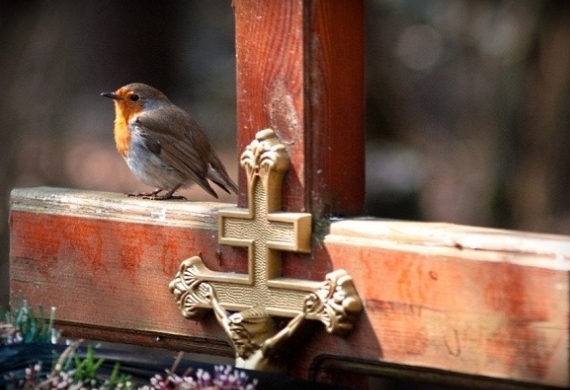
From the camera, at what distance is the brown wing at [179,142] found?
420 cm

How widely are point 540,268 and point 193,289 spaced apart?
0.83 meters

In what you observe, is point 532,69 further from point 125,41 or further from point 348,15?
point 348,15

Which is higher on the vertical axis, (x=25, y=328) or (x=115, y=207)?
(x=115, y=207)

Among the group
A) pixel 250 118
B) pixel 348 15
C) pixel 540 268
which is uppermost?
pixel 348 15

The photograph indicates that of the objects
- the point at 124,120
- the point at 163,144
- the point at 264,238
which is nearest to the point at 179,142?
the point at 163,144

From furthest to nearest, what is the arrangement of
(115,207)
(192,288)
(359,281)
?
(115,207), (192,288), (359,281)

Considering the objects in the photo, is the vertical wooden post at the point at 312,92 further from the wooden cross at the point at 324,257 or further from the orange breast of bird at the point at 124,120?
the orange breast of bird at the point at 124,120

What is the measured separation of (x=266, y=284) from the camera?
2779 mm

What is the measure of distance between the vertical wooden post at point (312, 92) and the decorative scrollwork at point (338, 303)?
0.16 m

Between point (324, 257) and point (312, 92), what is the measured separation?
1.09 feet

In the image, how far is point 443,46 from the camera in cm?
646

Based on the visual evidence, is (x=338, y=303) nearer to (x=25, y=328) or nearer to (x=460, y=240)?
(x=460, y=240)

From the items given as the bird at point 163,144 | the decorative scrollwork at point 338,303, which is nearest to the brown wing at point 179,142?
the bird at point 163,144

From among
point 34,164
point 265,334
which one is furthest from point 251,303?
point 34,164
